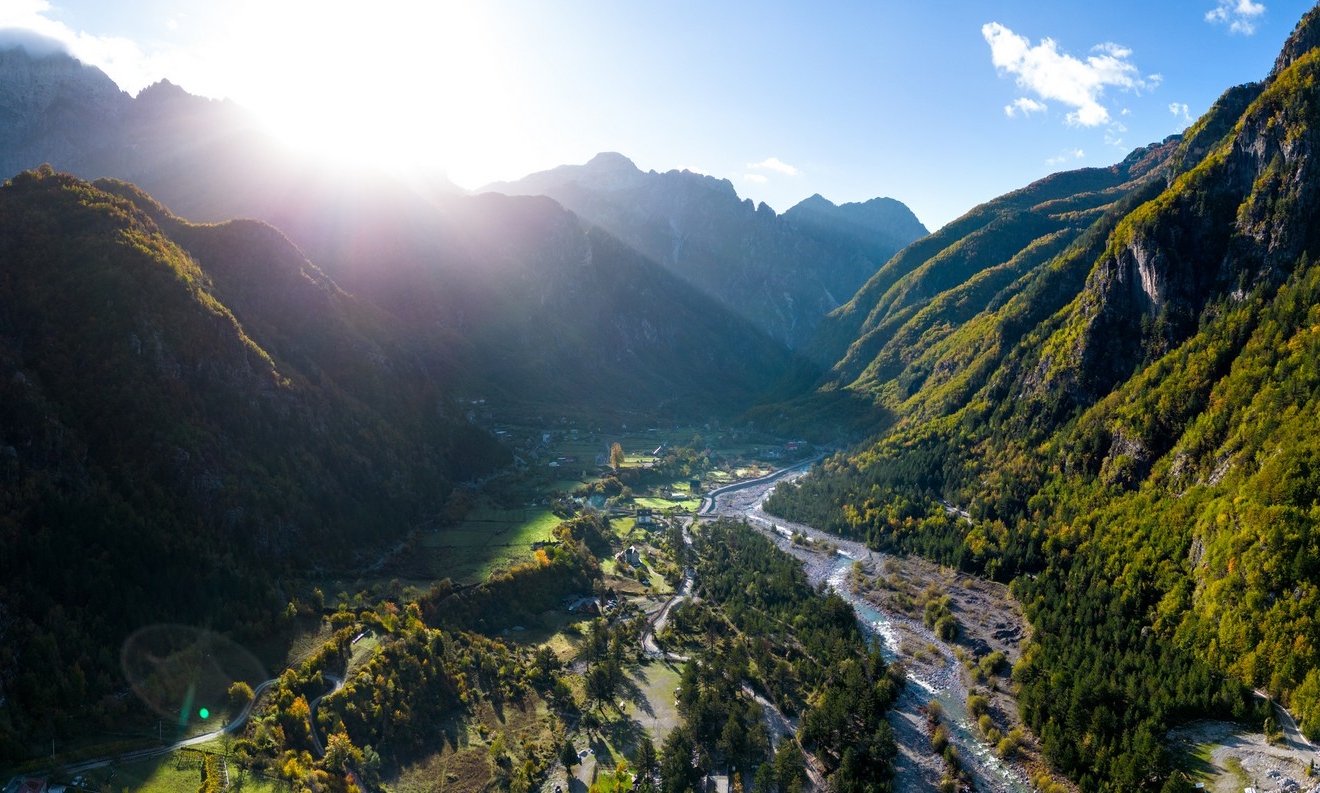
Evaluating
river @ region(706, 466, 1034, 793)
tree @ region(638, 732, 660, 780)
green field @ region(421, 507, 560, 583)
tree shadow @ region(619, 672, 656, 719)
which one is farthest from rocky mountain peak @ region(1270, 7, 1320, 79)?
green field @ region(421, 507, 560, 583)

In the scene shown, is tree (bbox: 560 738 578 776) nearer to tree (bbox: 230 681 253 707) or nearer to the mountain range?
tree (bbox: 230 681 253 707)

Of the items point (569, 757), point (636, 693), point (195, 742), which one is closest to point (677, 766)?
point (569, 757)

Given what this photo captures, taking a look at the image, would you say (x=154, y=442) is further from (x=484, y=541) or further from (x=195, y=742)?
(x=484, y=541)

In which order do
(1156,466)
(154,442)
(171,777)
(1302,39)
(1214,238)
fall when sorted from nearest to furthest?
(171,777) < (154,442) < (1156,466) < (1214,238) < (1302,39)

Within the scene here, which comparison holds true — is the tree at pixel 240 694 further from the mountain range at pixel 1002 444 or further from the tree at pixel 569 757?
the tree at pixel 569 757

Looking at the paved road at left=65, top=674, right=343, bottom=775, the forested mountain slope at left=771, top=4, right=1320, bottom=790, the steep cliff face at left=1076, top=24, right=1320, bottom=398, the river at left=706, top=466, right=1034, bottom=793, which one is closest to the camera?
the paved road at left=65, top=674, right=343, bottom=775

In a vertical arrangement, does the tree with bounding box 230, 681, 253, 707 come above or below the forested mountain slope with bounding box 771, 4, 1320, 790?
below

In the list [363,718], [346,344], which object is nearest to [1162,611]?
[363,718]

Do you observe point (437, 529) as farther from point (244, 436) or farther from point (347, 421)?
point (244, 436)
